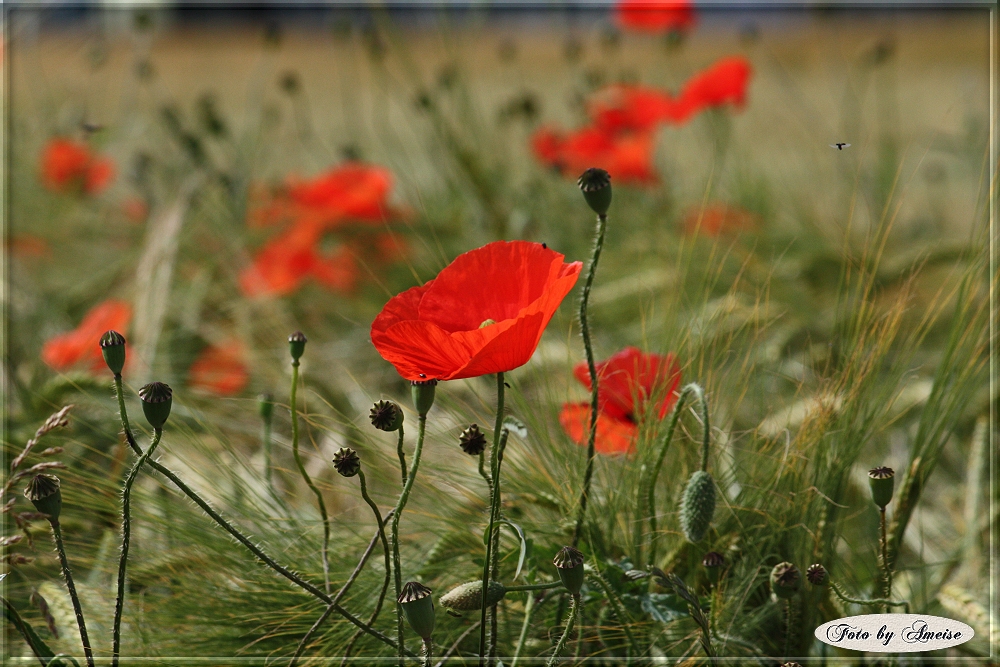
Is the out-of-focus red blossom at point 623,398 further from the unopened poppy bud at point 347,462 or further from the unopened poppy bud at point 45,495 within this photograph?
the unopened poppy bud at point 45,495

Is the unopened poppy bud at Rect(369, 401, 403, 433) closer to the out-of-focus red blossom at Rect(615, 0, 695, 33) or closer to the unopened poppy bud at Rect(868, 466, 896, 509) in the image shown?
the unopened poppy bud at Rect(868, 466, 896, 509)

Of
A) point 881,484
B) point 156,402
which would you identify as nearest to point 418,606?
point 156,402

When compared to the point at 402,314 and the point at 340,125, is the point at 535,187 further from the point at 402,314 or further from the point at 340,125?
the point at 340,125

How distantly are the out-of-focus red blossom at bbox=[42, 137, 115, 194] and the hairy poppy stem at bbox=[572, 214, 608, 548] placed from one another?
1414 mm

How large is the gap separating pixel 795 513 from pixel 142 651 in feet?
1.50

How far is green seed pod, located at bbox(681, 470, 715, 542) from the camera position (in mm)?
569

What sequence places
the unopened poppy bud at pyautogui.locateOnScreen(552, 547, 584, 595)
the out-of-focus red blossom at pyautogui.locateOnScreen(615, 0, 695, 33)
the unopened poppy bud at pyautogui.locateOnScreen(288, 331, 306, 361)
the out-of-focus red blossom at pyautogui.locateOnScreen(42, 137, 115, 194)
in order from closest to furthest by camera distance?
the unopened poppy bud at pyautogui.locateOnScreen(552, 547, 584, 595) → the unopened poppy bud at pyautogui.locateOnScreen(288, 331, 306, 361) → the out-of-focus red blossom at pyautogui.locateOnScreen(615, 0, 695, 33) → the out-of-focus red blossom at pyautogui.locateOnScreen(42, 137, 115, 194)

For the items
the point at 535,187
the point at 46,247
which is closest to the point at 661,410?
the point at 535,187

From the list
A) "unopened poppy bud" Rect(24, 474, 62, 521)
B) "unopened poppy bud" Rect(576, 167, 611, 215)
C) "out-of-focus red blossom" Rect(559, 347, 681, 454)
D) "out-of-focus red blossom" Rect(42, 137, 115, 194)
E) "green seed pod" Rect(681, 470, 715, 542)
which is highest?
"out-of-focus red blossom" Rect(42, 137, 115, 194)

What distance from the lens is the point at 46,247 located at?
181cm

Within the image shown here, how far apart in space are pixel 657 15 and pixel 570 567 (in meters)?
1.32

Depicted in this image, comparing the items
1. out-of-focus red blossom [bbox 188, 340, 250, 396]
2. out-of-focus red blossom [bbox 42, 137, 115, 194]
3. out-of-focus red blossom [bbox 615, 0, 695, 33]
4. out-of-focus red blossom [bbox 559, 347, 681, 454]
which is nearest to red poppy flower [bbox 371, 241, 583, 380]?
out-of-focus red blossom [bbox 559, 347, 681, 454]

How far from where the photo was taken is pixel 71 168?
1.73 meters

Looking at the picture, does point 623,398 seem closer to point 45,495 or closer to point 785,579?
point 785,579
